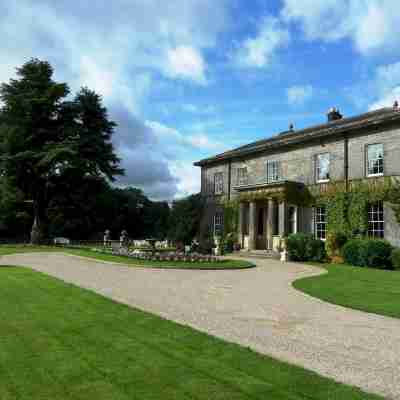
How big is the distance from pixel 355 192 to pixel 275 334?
18.5 metres

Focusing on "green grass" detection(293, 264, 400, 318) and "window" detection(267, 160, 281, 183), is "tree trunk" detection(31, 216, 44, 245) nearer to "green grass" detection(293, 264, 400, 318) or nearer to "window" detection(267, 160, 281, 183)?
"window" detection(267, 160, 281, 183)

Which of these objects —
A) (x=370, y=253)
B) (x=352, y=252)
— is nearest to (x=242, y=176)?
(x=352, y=252)

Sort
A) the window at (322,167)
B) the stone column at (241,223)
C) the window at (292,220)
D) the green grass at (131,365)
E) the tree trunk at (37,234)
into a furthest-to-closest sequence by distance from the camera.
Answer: the tree trunk at (37,234) → the stone column at (241,223) → the window at (292,220) → the window at (322,167) → the green grass at (131,365)

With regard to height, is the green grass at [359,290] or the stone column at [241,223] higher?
the stone column at [241,223]

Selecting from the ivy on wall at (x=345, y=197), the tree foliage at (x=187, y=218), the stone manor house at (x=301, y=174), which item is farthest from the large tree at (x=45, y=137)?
→ the ivy on wall at (x=345, y=197)

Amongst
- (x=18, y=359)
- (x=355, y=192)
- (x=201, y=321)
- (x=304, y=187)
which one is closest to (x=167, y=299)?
(x=201, y=321)

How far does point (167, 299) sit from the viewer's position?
9805 mm

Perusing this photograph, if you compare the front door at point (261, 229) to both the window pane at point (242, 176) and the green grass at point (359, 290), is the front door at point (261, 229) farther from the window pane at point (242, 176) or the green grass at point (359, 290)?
the green grass at point (359, 290)

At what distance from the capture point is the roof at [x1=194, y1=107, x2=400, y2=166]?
74.1ft

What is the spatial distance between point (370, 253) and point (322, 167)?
7.18 meters

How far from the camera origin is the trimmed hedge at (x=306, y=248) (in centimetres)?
2330

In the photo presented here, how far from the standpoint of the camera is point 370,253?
66.6 ft

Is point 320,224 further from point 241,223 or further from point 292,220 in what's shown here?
point 241,223

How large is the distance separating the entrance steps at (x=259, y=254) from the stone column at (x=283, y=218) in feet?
4.39
